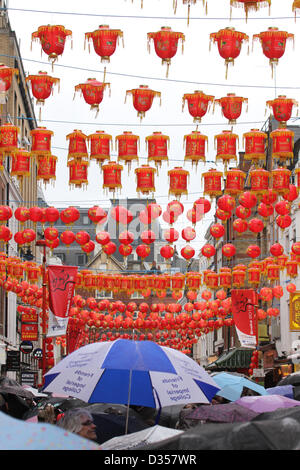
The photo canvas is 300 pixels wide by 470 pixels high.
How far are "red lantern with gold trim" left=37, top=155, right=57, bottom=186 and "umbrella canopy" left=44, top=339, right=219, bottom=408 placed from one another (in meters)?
13.0

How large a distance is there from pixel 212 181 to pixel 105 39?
7808 millimetres

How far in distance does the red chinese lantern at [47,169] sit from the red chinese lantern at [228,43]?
704 centimetres

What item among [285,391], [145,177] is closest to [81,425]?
[285,391]

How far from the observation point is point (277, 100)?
20719 mm

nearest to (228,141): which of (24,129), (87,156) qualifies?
(87,156)

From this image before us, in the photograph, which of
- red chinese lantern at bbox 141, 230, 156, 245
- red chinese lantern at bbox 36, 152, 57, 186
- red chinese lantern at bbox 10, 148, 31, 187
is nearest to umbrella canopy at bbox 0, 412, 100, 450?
red chinese lantern at bbox 36, 152, 57, 186

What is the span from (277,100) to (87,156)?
5.07 metres

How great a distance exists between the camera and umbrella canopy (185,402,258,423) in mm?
9148

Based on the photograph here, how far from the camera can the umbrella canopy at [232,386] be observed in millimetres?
13834

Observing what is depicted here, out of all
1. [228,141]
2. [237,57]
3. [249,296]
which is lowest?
[249,296]

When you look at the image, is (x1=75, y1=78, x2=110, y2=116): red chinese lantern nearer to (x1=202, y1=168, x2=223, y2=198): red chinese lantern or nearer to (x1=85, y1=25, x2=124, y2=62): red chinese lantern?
(x1=85, y1=25, x2=124, y2=62): red chinese lantern

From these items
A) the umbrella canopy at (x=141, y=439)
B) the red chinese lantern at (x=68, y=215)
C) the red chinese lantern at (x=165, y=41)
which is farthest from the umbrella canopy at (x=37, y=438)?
the red chinese lantern at (x=68, y=215)

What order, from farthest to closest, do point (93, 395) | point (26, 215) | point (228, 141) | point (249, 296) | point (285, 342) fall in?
point (285, 342)
point (249, 296)
point (26, 215)
point (228, 141)
point (93, 395)
